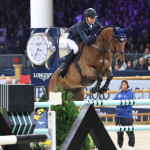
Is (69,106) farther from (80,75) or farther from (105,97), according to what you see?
(105,97)

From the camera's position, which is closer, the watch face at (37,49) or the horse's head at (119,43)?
the horse's head at (119,43)

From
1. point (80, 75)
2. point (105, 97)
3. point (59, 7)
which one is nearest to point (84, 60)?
point (80, 75)

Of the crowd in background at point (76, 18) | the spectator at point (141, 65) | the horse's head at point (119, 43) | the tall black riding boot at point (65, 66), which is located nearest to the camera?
the horse's head at point (119, 43)

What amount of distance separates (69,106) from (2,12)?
1726cm

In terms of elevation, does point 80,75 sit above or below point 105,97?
above

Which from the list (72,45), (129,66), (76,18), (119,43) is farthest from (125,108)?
(76,18)

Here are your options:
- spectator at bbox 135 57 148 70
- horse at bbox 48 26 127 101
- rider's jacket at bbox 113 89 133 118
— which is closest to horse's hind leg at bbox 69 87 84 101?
horse at bbox 48 26 127 101

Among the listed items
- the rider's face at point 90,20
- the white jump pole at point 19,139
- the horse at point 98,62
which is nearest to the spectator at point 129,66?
the horse at point 98,62

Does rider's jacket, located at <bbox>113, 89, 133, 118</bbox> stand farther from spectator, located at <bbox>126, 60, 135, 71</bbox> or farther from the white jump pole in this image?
the white jump pole

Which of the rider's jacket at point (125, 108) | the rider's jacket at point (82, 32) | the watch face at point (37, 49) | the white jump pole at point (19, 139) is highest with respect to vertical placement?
the rider's jacket at point (82, 32)

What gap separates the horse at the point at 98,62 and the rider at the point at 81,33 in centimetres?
13

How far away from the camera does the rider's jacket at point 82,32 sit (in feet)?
28.9

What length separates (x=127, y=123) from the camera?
9219 millimetres

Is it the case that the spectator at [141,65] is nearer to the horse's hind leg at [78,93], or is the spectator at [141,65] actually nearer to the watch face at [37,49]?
the horse's hind leg at [78,93]
